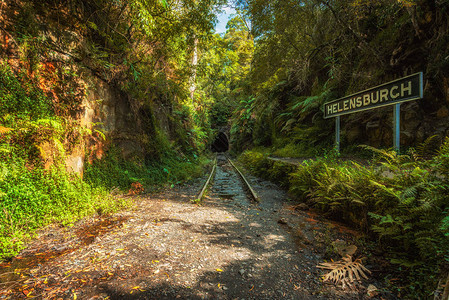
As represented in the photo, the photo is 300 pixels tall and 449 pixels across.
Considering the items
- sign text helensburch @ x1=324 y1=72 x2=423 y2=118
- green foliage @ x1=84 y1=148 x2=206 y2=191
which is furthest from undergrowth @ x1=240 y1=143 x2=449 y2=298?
green foliage @ x1=84 y1=148 x2=206 y2=191

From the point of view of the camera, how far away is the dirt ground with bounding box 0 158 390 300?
2045 millimetres

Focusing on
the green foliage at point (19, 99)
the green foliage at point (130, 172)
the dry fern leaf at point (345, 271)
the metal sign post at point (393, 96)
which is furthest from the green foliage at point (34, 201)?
the metal sign post at point (393, 96)

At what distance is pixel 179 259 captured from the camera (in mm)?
2631

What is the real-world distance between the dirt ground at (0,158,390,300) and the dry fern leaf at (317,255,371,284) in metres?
0.09

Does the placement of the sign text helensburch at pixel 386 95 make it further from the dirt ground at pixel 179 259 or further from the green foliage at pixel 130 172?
the green foliage at pixel 130 172

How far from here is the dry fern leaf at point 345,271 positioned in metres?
2.27

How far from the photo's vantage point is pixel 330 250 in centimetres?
288

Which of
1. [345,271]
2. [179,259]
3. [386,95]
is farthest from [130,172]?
[386,95]

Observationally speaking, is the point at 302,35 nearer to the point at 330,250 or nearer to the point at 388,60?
the point at 388,60

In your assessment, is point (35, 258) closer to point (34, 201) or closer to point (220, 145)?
point (34, 201)

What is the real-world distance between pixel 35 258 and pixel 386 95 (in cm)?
785

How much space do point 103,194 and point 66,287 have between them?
9.98 feet

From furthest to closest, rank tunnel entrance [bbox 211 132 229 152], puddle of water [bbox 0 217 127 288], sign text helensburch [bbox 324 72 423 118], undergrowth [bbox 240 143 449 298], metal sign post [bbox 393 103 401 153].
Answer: tunnel entrance [bbox 211 132 229 152]
metal sign post [bbox 393 103 401 153]
sign text helensburch [bbox 324 72 423 118]
puddle of water [bbox 0 217 127 288]
undergrowth [bbox 240 143 449 298]

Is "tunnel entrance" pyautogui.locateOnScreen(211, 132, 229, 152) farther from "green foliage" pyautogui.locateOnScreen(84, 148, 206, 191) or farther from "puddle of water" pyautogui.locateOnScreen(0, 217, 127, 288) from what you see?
"puddle of water" pyautogui.locateOnScreen(0, 217, 127, 288)
